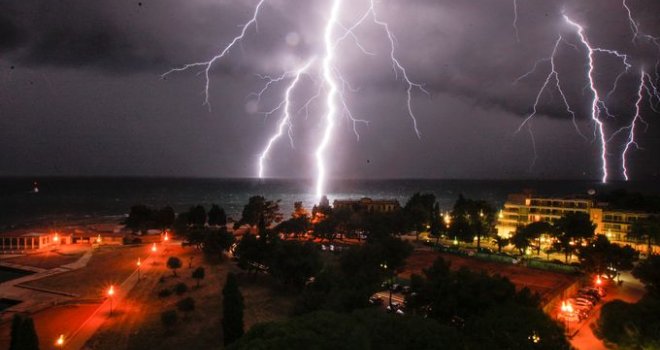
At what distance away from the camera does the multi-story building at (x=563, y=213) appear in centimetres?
3691

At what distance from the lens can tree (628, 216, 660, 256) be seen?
29531 millimetres

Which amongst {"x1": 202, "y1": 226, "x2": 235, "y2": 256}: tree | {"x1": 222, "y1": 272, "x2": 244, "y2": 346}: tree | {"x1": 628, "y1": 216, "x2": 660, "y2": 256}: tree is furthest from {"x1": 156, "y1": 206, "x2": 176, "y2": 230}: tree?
{"x1": 628, "y1": 216, "x2": 660, "y2": 256}: tree

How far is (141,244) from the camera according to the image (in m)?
38.4

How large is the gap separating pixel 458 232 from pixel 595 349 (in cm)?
2319

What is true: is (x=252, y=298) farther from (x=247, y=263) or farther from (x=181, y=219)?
(x=181, y=219)

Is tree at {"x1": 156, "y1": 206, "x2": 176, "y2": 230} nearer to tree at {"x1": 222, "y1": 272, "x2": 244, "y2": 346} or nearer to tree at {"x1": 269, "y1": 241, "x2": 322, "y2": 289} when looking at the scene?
tree at {"x1": 269, "y1": 241, "x2": 322, "y2": 289}

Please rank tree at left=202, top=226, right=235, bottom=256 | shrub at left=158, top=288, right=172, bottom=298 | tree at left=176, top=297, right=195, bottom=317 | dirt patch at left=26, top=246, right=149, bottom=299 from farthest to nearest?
tree at left=202, top=226, right=235, bottom=256, dirt patch at left=26, top=246, right=149, bottom=299, shrub at left=158, top=288, right=172, bottom=298, tree at left=176, top=297, right=195, bottom=317

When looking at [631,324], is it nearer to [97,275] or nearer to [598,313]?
[598,313]

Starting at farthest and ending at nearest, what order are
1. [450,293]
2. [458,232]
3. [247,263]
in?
[458,232] → [247,263] → [450,293]

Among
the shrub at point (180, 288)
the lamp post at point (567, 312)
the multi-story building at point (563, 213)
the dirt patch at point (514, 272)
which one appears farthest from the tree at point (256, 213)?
the lamp post at point (567, 312)

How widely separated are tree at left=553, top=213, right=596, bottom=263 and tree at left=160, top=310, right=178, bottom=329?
24.9 meters

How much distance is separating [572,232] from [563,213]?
1249 cm

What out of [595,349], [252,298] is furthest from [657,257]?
[252,298]

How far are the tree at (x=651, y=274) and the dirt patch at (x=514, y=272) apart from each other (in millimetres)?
3026
